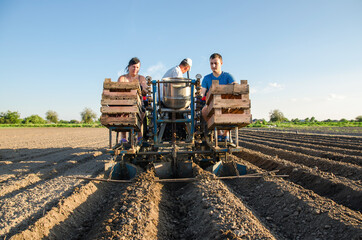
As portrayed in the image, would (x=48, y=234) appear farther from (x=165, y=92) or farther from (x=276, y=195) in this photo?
(x=165, y=92)

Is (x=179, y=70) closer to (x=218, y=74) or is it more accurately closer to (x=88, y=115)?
(x=218, y=74)

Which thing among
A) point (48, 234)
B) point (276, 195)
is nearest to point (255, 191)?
point (276, 195)

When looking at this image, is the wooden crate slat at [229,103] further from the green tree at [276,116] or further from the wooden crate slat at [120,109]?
the green tree at [276,116]

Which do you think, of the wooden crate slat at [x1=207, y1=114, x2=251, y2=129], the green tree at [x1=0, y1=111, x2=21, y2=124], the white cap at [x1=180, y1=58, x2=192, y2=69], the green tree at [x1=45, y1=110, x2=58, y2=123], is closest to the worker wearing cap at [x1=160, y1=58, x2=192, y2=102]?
the white cap at [x1=180, y1=58, x2=192, y2=69]

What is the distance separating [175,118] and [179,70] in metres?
1.12

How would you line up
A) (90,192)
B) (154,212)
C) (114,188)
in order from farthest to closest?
(114,188) → (90,192) → (154,212)

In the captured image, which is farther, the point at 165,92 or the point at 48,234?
the point at 165,92

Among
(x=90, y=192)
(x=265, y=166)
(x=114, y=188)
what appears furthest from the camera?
(x=265, y=166)

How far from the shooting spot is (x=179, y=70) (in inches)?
219

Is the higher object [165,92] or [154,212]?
[165,92]

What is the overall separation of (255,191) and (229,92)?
5.89 ft

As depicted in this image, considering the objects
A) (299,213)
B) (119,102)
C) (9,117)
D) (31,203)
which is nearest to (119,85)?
(119,102)

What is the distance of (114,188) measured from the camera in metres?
4.83

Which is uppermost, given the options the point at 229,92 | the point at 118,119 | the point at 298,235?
the point at 229,92
